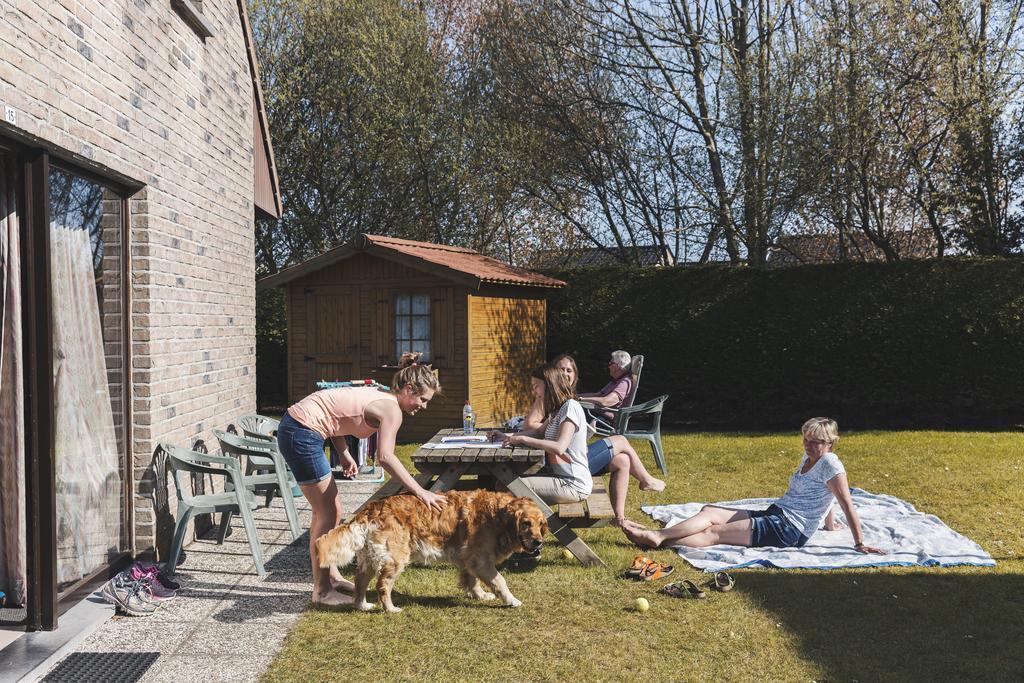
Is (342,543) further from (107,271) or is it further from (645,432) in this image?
(645,432)

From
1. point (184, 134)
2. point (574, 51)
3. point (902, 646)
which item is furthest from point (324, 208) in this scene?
point (902, 646)

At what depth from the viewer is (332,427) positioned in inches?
196

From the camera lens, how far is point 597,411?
9.98 meters

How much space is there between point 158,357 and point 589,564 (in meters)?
3.10

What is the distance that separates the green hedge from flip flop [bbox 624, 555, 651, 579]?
907cm

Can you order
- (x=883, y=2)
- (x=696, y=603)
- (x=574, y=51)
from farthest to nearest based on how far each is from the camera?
(x=574, y=51), (x=883, y=2), (x=696, y=603)

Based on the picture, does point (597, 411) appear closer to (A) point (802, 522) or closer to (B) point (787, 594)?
(A) point (802, 522)

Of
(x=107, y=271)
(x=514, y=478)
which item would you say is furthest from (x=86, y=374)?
(x=514, y=478)

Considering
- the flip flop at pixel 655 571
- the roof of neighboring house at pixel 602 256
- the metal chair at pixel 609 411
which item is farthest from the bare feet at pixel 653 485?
the roof of neighboring house at pixel 602 256

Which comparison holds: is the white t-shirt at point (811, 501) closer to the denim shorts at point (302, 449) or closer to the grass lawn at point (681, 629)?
the grass lawn at point (681, 629)

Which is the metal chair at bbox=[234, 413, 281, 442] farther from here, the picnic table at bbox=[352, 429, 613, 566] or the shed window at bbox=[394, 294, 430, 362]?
the shed window at bbox=[394, 294, 430, 362]

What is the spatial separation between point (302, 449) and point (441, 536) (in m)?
0.92

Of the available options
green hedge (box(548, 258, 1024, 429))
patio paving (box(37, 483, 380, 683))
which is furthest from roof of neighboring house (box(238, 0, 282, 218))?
green hedge (box(548, 258, 1024, 429))

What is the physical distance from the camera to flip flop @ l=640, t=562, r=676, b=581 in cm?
542
